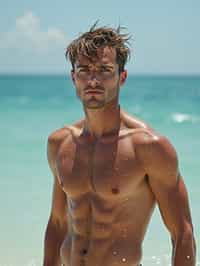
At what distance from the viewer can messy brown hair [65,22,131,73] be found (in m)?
2.55

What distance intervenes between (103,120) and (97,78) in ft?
0.64

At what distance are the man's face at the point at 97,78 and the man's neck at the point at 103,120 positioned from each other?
2.1 inches

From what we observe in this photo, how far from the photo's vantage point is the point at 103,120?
105 inches

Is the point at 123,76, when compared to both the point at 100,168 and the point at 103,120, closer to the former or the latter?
the point at 103,120

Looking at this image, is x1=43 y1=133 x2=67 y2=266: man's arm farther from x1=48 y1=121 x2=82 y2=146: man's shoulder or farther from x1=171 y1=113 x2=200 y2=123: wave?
x1=171 y1=113 x2=200 y2=123: wave

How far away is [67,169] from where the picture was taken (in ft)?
8.96

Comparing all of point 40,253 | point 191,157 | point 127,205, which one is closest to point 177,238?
point 127,205

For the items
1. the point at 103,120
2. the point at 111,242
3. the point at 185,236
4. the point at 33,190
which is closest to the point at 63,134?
the point at 103,120

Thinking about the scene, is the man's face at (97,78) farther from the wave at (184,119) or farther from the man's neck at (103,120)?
the wave at (184,119)

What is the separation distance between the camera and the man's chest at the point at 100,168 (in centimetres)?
261

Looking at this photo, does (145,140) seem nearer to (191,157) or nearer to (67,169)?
(67,169)

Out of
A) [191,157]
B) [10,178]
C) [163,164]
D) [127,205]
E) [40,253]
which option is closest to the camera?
[163,164]

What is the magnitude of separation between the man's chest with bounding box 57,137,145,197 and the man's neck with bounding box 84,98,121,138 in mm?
45

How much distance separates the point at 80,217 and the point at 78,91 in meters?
0.48
